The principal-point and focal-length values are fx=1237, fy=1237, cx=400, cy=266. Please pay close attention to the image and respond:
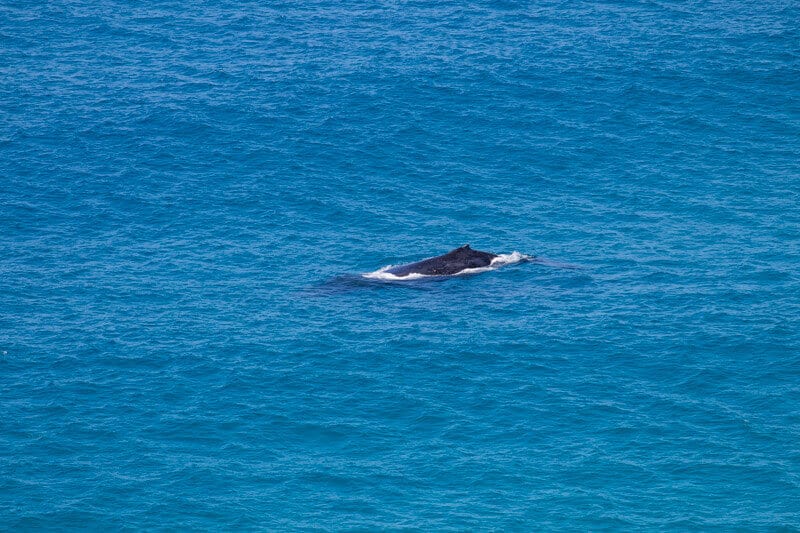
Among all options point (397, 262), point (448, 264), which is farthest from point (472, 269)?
point (397, 262)

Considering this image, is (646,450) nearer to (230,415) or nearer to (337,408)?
(337,408)

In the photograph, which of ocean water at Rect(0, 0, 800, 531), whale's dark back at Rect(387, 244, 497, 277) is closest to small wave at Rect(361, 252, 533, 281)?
whale's dark back at Rect(387, 244, 497, 277)

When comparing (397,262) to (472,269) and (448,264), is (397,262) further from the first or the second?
(472,269)

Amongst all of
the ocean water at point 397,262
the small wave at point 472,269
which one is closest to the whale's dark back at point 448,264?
the small wave at point 472,269

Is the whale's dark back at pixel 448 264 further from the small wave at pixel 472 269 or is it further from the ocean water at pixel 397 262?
the ocean water at pixel 397 262

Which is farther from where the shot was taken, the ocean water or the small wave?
the small wave

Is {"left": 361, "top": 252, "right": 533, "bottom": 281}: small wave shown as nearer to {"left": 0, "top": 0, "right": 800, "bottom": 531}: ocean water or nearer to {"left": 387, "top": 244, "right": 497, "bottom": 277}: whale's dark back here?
{"left": 387, "top": 244, "right": 497, "bottom": 277}: whale's dark back
